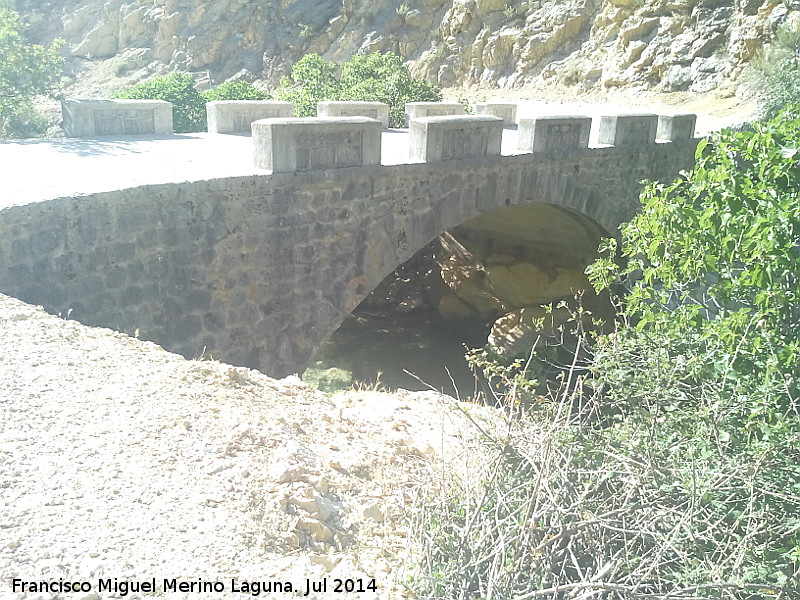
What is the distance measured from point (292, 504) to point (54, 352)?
1925mm

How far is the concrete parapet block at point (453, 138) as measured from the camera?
846cm

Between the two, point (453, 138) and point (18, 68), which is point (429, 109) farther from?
point (18, 68)

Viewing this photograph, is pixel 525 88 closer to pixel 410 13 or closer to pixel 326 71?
pixel 410 13

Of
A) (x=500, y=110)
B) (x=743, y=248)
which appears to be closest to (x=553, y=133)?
(x=500, y=110)

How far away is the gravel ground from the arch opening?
870cm

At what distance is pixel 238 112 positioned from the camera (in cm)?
1290

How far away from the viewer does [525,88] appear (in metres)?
26.4

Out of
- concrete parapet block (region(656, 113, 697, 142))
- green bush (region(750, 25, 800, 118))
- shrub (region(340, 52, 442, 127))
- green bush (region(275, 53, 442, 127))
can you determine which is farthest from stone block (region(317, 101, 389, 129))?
green bush (region(750, 25, 800, 118))

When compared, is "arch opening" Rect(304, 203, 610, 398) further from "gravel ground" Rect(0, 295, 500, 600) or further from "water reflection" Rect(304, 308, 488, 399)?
"gravel ground" Rect(0, 295, 500, 600)

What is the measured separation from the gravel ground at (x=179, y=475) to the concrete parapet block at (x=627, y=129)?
842 cm

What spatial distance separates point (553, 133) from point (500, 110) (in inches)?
207

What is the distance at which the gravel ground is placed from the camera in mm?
2885

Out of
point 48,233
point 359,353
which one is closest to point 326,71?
point 359,353

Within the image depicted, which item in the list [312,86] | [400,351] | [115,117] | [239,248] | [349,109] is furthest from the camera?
[312,86]
